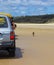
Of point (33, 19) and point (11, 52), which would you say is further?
point (33, 19)

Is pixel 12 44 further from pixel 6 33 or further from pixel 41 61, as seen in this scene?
pixel 41 61

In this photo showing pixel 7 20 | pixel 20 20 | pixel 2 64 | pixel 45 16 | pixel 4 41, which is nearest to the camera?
pixel 2 64

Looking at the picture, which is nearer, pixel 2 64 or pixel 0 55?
pixel 2 64

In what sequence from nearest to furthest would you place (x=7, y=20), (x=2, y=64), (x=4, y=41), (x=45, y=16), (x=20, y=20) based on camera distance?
(x=2, y=64), (x=4, y=41), (x=7, y=20), (x=20, y=20), (x=45, y=16)

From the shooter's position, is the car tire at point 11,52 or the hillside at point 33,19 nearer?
the car tire at point 11,52

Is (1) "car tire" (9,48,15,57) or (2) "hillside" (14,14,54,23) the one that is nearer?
(1) "car tire" (9,48,15,57)

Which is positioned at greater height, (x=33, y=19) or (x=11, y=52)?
(x=11, y=52)

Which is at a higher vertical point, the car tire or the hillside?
the car tire

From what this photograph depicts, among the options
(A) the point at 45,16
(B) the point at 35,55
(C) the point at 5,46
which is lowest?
(A) the point at 45,16

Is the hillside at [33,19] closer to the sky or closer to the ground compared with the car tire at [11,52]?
closer to the ground

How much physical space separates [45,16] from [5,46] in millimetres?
120061

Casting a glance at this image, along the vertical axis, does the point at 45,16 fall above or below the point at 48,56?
below

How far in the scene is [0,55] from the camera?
13.7 metres

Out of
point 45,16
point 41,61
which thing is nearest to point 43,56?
point 41,61
